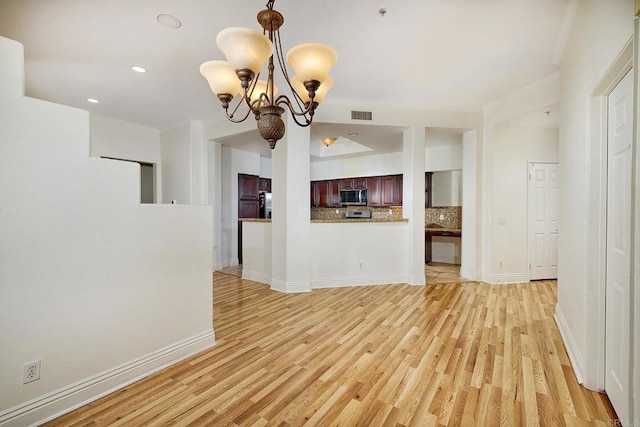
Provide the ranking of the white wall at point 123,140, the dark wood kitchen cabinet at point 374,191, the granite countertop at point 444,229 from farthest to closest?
the dark wood kitchen cabinet at point 374,191 < the granite countertop at point 444,229 < the white wall at point 123,140

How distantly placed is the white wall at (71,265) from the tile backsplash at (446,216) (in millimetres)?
5769

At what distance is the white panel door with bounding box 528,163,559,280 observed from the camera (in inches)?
177

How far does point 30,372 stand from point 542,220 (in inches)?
247

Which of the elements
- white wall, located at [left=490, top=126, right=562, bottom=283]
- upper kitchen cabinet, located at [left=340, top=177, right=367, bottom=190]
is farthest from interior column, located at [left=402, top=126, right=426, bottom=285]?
upper kitchen cabinet, located at [left=340, top=177, right=367, bottom=190]

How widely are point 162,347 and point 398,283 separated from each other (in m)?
3.50

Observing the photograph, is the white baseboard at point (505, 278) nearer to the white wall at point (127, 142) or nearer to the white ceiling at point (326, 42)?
the white ceiling at point (326, 42)

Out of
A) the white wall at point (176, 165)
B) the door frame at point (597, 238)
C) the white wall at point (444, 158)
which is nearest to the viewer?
the door frame at point (597, 238)

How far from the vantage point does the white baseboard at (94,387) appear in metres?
1.46

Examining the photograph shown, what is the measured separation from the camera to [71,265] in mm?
1637

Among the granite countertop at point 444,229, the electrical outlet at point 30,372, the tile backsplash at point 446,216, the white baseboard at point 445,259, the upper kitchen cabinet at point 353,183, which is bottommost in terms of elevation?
the white baseboard at point 445,259

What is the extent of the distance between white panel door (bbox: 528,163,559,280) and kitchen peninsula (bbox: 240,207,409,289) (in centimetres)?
216

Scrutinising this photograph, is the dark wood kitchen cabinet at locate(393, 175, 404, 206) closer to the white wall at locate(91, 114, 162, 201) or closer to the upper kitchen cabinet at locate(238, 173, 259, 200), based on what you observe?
the upper kitchen cabinet at locate(238, 173, 259, 200)

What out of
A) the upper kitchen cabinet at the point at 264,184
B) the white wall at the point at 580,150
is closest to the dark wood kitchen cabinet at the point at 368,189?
the upper kitchen cabinet at the point at 264,184

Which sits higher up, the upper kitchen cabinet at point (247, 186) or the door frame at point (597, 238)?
the upper kitchen cabinet at point (247, 186)
